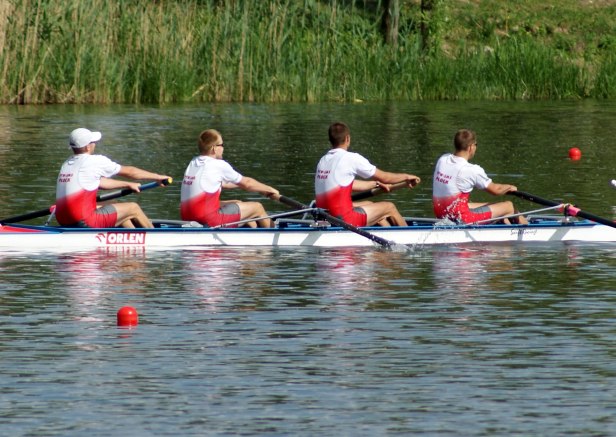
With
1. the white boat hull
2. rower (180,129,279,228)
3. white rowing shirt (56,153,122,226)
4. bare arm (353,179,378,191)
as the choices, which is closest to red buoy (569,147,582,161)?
the white boat hull

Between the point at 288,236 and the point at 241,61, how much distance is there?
61.0ft

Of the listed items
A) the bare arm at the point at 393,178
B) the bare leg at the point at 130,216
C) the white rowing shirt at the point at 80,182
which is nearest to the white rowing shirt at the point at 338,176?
the bare arm at the point at 393,178

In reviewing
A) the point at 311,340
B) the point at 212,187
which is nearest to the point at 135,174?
the point at 212,187

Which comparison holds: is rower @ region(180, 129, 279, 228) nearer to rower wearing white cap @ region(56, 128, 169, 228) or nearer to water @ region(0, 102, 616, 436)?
rower wearing white cap @ region(56, 128, 169, 228)

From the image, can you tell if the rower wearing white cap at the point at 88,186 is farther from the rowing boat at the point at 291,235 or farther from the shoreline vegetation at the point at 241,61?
the shoreline vegetation at the point at 241,61

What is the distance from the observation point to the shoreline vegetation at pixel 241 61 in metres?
34.3

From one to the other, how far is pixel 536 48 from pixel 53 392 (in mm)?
31164

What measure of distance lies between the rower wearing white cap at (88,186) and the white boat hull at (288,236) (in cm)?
16

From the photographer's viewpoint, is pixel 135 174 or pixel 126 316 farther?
pixel 135 174

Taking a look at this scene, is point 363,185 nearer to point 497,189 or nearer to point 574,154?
point 497,189

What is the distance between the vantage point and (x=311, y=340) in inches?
499

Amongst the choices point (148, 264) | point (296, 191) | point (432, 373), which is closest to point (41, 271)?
point (148, 264)

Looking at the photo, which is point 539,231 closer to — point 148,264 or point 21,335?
point 148,264

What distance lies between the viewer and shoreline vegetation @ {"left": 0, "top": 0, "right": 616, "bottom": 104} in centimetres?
3434
